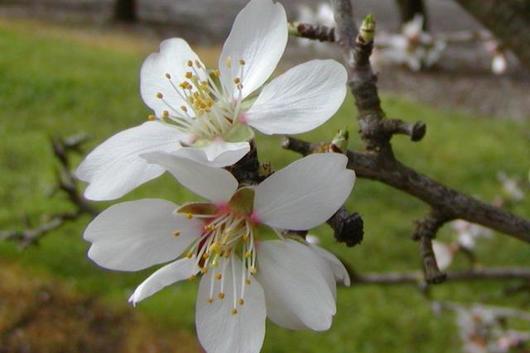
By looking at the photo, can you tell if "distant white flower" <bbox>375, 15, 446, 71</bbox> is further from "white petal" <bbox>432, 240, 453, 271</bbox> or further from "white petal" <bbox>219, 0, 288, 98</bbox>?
"white petal" <bbox>219, 0, 288, 98</bbox>

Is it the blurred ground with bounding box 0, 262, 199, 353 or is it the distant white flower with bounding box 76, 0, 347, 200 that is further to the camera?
the blurred ground with bounding box 0, 262, 199, 353

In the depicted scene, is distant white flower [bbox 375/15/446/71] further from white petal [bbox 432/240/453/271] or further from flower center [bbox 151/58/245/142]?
flower center [bbox 151/58/245/142]

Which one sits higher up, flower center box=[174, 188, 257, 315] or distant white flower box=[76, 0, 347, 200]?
distant white flower box=[76, 0, 347, 200]

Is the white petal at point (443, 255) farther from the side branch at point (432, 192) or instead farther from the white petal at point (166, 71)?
the white petal at point (166, 71)

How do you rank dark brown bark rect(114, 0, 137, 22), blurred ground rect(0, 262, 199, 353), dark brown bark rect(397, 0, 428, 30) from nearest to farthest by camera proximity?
blurred ground rect(0, 262, 199, 353) < dark brown bark rect(397, 0, 428, 30) < dark brown bark rect(114, 0, 137, 22)

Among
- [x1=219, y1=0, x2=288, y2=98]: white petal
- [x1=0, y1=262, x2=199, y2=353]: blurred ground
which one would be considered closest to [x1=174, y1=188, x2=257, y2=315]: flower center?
[x1=219, y1=0, x2=288, y2=98]: white petal

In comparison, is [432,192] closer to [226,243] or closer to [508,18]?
[226,243]

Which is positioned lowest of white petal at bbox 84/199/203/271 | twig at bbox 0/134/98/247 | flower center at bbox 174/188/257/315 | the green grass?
the green grass

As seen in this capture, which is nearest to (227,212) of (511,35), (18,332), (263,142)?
(511,35)

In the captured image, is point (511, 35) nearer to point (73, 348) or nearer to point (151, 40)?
point (73, 348)

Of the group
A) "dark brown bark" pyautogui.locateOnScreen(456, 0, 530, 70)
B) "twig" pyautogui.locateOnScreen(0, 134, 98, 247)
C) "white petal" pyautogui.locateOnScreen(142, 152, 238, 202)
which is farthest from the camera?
"twig" pyautogui.locateOnScreen(0, 134, 98, 247)
